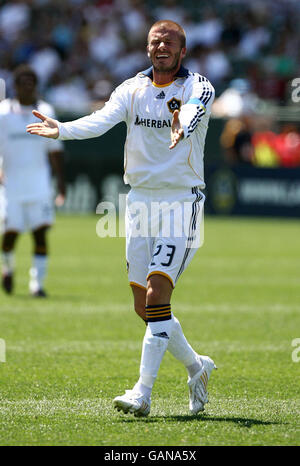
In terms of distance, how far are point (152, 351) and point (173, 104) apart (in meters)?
1.57

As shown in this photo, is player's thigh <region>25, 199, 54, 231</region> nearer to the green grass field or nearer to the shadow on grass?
→ the green grass field

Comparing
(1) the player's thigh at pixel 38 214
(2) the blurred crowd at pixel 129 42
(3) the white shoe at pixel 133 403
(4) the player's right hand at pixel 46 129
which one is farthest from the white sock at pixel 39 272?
(2) the blurred crowd at pixel 129 42

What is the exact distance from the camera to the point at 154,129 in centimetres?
619

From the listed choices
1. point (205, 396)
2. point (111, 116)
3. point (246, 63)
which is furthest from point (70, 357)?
point (246, 63)

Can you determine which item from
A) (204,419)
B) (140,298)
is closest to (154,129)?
(140,298)

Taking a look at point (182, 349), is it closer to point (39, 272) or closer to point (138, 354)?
point (138, 354)

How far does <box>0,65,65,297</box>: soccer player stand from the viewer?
11750 mm

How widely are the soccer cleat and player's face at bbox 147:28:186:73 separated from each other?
618 cm

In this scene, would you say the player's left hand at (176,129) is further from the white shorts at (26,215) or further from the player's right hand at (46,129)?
the white shorts at (26,215)

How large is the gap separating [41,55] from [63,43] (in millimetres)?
829

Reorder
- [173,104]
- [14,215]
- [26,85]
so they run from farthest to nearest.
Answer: [14,215], [26,85], [173,104]

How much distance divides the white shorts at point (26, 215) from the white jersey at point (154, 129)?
5626 millimetres

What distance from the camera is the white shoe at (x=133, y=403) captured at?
5.77m
